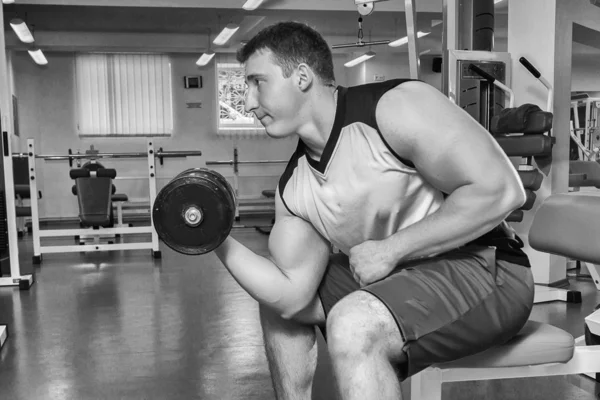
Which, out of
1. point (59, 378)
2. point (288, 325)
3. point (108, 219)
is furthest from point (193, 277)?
A: point (288, 325)

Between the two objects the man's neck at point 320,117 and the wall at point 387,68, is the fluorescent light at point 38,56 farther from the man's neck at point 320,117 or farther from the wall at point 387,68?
the man's neck at point 320,117

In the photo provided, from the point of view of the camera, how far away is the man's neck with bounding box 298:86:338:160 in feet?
4.05

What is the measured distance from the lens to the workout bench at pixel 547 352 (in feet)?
3.78

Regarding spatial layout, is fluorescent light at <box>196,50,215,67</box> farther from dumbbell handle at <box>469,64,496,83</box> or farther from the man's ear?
the man's ear

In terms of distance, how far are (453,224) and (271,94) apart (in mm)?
451

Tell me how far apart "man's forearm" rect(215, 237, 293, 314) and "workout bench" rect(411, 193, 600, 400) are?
1.06 ft

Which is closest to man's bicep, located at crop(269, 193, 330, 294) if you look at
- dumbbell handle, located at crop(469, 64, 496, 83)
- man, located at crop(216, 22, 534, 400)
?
man, located at crop(216, 22, 534, 400)

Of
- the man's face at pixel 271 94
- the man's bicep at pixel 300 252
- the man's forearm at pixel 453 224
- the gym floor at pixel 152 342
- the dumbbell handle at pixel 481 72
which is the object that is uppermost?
the dumbbell handle at pixel 481 72

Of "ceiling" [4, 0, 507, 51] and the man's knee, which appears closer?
the man's knee

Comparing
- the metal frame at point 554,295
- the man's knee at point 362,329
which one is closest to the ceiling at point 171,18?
the metal frame at point 554,295

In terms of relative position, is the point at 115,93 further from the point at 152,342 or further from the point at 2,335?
the point at 152,342

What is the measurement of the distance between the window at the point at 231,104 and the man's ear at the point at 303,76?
8.03 metres

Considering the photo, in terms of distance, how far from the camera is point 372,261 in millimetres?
1123

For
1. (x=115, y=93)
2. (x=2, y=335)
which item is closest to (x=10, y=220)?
(x=2, y=335)
